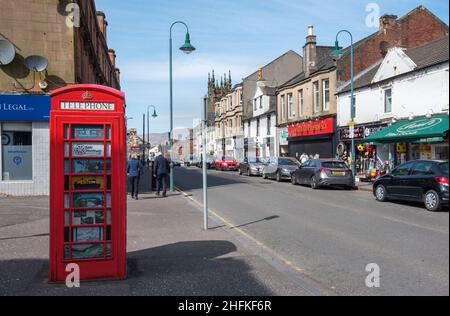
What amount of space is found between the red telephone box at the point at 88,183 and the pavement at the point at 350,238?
8.95 ft

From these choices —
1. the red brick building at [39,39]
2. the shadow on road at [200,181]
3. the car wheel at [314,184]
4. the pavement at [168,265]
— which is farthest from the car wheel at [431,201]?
the red brick building at [39,39]

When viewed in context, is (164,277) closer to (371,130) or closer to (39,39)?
(39,39)

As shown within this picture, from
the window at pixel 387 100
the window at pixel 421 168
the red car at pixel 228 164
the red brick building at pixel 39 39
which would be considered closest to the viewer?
the window at pixel 421 168

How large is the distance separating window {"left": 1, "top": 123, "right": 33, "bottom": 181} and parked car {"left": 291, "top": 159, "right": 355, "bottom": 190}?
506 inches

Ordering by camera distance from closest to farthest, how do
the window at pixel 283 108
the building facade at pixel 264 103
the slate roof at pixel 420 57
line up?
the slate roof at pixel 420 57
the window at pixel 283 108
the building facade at pixel 264 103

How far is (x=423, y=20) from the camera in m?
32.9

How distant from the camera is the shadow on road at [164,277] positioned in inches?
210

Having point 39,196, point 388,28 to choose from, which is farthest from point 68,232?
point 388,28

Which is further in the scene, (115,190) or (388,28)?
(388,28)

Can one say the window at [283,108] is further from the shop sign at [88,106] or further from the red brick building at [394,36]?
the shop sign at [88,106]

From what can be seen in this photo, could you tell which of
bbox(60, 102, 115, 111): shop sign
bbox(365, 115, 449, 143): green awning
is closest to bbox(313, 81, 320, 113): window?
bbox(365, 115, 449, 143): green awning

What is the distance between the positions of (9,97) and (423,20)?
29.1 m
